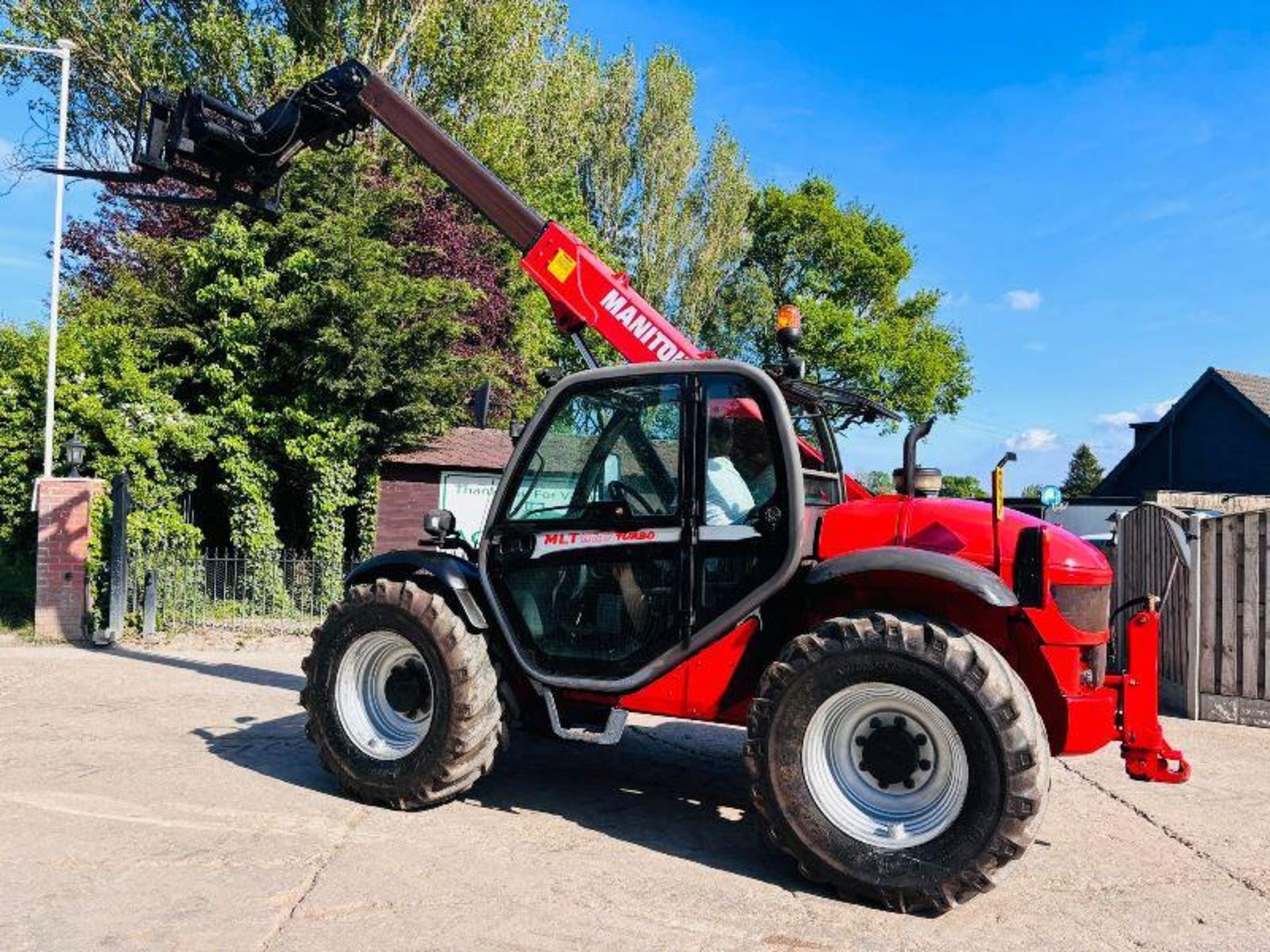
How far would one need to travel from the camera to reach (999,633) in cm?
403

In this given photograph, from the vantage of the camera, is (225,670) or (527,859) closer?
(527,859)

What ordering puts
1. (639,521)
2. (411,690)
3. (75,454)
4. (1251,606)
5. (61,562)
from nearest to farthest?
(639,521)
(411,690)
(1251,606)
(61,562)
(75,454)

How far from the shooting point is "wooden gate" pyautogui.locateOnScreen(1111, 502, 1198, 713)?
8.00 m

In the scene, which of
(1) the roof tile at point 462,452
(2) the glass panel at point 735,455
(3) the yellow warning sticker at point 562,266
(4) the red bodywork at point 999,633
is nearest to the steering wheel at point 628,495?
(2) the glass panel at point 735,455

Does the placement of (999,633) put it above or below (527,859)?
above

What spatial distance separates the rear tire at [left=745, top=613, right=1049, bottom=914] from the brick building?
11143 millimetres

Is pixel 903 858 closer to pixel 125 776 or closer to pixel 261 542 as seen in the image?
pixel 125 776

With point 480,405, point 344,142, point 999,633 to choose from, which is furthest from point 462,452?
point 999,633

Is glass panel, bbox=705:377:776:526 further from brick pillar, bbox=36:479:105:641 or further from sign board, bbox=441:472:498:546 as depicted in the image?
sign board, bbox=441:472:498:546

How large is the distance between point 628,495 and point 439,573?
110 cm

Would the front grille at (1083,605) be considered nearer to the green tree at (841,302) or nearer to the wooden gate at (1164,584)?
the wooden gate at (1164,584)

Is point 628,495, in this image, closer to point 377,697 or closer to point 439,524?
point 439,524

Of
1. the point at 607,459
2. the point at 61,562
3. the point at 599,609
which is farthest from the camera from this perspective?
the point at 61,562

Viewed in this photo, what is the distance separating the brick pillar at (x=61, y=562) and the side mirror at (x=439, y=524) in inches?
302
